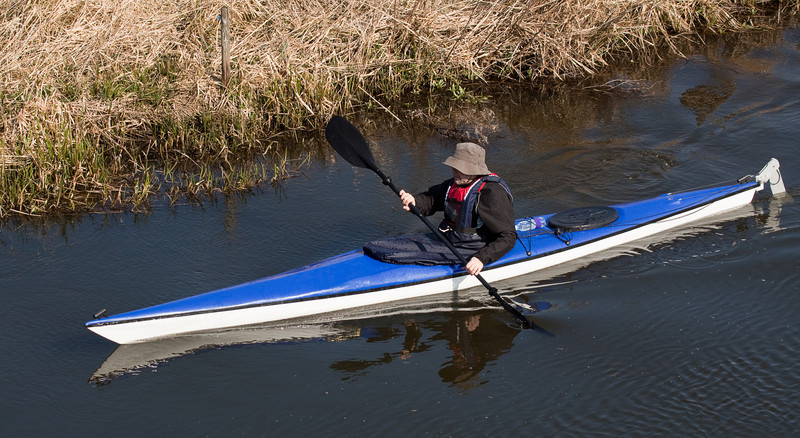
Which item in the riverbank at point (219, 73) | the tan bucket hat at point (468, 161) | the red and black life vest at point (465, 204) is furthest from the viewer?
the riverbank at point (219, 73)

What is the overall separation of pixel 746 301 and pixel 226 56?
5264mm

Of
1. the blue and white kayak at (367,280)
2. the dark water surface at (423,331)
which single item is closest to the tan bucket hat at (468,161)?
the blue and white kayak at (367,280)

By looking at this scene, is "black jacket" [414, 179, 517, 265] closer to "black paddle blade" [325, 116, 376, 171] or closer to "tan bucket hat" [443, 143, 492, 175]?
"tan bucket hat" [443, 143, 492, 175]

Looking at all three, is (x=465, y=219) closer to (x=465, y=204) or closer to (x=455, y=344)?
(x=465, y=204)

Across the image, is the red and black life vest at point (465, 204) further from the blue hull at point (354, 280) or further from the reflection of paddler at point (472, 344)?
the reflection of paddler at point (472, 344)

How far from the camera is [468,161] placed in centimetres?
520

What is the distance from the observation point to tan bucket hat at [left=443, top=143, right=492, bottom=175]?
517 centimetres

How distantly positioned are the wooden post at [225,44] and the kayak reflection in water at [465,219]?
3453 mm

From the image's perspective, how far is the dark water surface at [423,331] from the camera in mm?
4414

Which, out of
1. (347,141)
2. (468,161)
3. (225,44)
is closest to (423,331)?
(468,161)

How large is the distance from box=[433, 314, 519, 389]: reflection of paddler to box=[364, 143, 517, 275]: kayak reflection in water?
Answer: 356 millimetres

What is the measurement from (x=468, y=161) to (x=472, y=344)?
111 centimetres

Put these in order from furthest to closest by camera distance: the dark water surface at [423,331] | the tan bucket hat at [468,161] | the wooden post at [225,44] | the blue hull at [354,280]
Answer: the wooden post at [225,44]
the tan bucket hat at [468,161]
the blue hull at [354,280]
the dark water surface at [423,331]

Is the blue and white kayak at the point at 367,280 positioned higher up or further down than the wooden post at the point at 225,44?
further down
